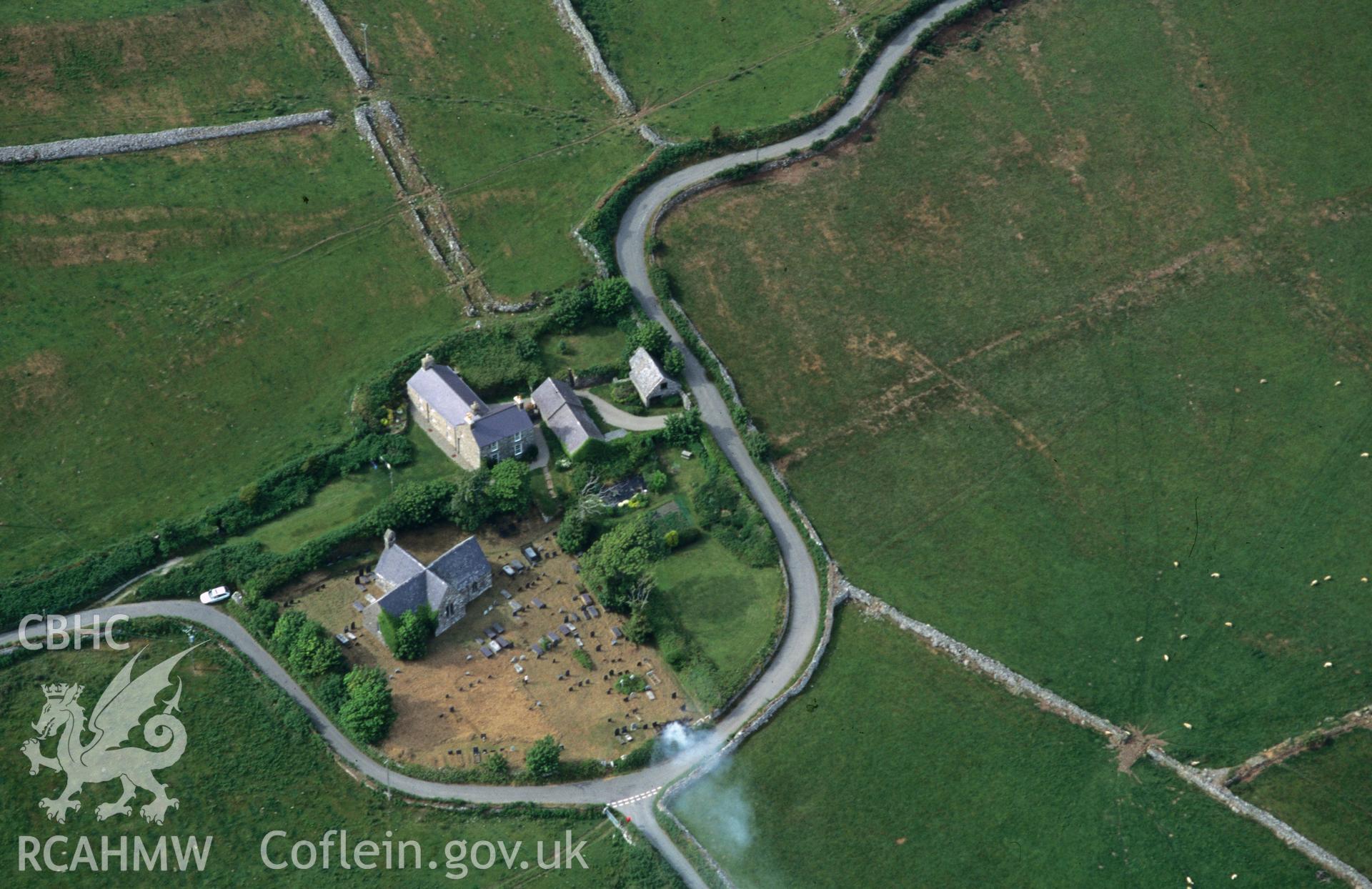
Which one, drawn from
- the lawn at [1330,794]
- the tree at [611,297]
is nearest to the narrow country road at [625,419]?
the tree at [611,297]

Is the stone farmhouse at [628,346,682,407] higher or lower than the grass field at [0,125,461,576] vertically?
lower

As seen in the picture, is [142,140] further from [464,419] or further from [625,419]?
[625,419]

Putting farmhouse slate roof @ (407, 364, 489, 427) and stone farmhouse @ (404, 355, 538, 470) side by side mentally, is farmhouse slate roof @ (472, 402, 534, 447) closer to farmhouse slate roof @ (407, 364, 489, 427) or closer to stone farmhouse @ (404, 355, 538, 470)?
stone farmhouse @ (404, 355, 538, 470)

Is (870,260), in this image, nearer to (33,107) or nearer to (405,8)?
(405,8)

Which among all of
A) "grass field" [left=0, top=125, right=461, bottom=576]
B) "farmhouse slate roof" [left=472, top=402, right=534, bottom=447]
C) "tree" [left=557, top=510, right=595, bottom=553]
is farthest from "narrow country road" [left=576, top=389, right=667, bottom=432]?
"grass field" [left=0, top=125, right=461, bottom=576]

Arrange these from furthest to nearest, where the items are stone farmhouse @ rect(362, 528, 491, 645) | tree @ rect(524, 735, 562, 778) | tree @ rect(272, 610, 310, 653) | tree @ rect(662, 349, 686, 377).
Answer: tree @ rect(662, 349, 686, 377)
stone farmhouse @ rect(362, 528, 491, 645)
tree @ rect(272, 610, 310, 653)
tree @ rect(524, 735, 562, 778)

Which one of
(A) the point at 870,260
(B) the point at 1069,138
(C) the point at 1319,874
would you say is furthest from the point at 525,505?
(B) the point at 1069,138

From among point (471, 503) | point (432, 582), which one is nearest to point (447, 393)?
point (471, 503)

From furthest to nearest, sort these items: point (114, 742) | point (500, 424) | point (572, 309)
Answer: point (572, 309) → point (500, 424) → point (114, 742)
